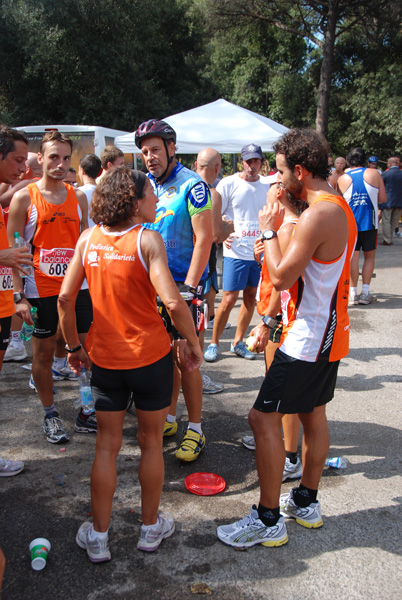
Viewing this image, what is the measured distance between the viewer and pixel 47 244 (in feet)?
12.7

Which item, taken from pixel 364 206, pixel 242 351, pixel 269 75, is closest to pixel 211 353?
pixel 242 351

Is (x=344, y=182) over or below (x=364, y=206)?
over

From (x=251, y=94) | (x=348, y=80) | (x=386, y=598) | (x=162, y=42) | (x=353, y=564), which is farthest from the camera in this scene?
(x=251, y=94)

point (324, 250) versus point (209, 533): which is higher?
point (324, 250)

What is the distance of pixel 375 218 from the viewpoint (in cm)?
812

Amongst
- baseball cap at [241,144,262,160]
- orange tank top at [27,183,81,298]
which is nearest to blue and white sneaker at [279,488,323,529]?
orange tank top at [27,183,81,298]

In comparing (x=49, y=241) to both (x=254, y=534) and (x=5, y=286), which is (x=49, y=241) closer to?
(x=5, y=286)

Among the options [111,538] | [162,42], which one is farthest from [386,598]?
[162,42]

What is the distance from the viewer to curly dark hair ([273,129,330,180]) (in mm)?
2498

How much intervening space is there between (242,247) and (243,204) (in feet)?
1.82

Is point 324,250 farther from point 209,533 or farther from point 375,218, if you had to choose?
point 375,218

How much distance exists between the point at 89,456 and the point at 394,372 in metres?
3.28

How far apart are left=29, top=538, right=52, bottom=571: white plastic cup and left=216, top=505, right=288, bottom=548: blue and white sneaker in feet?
2.85

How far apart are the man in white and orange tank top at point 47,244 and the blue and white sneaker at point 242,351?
244 centimetres
